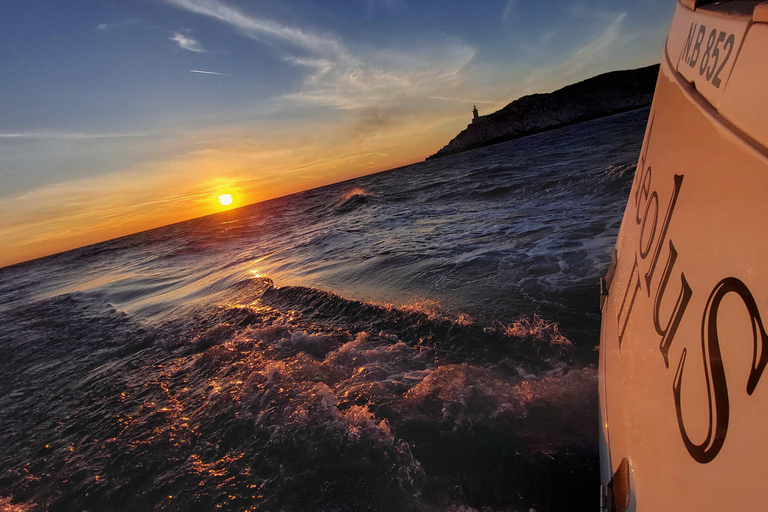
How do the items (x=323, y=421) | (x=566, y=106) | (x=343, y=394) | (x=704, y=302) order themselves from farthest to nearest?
(x=566, y=106), (x=343, y=394), (x=323, y=421), (x=704, y=302)

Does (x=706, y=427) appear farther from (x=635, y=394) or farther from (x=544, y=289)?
(x=544, y=289)

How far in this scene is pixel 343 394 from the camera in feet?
11.7

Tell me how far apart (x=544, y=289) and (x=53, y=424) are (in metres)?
6.75

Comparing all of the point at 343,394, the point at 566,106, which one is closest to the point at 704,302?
the point at 343,394

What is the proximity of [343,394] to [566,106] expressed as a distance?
122925 millimetres

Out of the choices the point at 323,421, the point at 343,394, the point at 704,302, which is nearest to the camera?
the point at 704,302

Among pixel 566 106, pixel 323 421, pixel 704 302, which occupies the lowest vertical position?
pixel 323 421

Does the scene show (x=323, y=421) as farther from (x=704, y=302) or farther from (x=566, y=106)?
(x=566, y=106)

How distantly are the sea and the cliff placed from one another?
107093 millimetres

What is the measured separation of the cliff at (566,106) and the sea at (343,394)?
4216 inches

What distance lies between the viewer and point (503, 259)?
6.64 m

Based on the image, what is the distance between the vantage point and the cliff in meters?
99.1

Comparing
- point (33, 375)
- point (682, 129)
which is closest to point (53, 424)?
point (33, 375)

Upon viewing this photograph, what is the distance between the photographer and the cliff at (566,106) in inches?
3900
